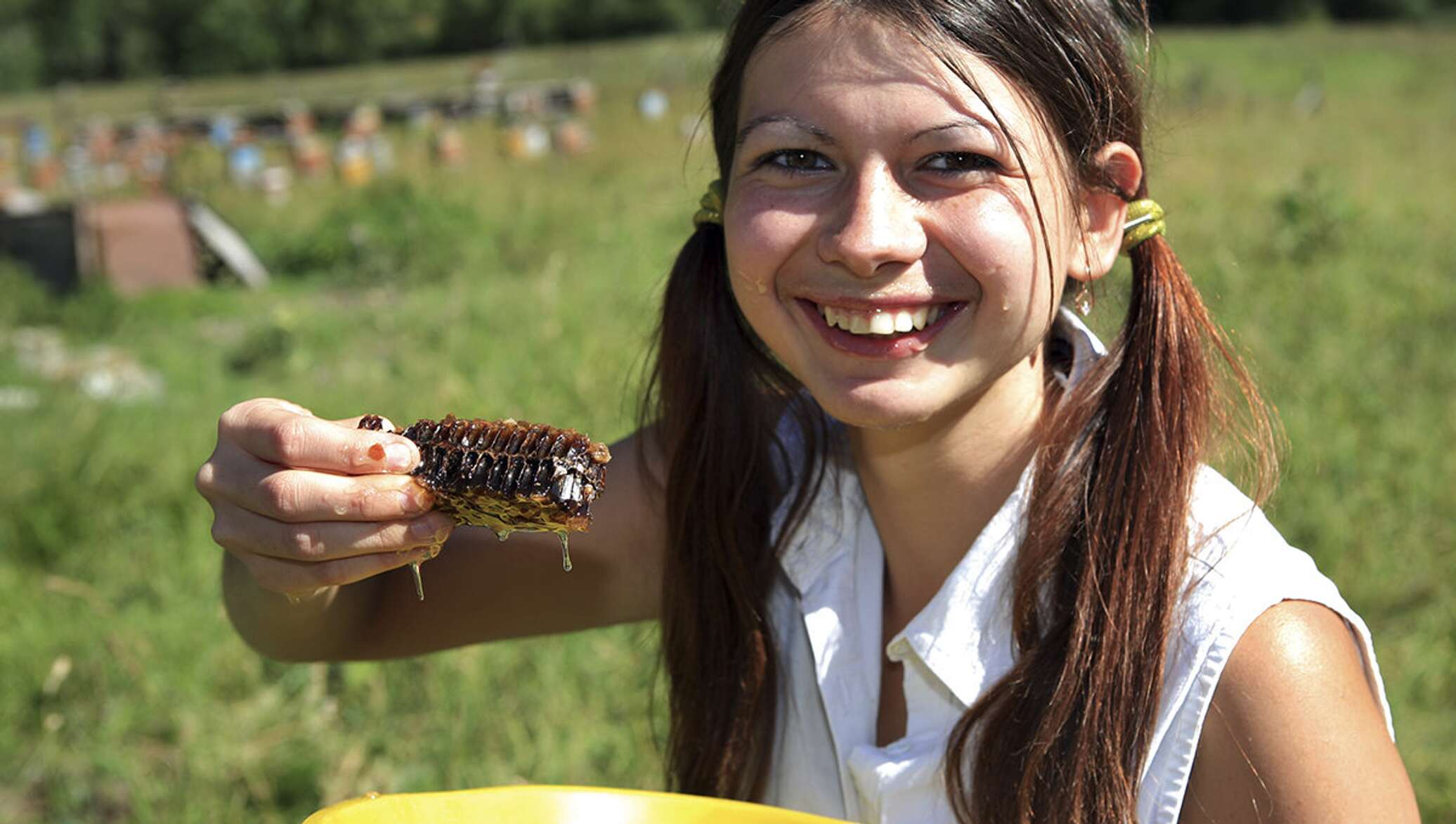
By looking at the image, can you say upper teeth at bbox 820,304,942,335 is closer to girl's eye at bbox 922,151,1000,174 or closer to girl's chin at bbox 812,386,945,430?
girl's chin at bbox 812,386,945,430

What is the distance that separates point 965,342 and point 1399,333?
224 inches

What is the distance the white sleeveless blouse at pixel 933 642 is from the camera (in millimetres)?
1829

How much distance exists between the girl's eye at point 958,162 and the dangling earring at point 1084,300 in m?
0.36

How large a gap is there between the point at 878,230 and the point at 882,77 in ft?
0.75

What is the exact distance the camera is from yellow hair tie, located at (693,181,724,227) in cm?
228

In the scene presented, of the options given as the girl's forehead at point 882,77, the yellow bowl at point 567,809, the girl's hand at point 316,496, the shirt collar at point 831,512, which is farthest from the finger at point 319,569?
the girl's forehead at point 882,77

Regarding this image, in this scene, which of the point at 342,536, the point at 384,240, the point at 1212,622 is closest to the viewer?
the point at 342,536

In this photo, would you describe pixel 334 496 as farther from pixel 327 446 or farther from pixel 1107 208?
pixel 1107 208

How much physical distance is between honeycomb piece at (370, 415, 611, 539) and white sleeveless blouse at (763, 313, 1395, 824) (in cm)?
69

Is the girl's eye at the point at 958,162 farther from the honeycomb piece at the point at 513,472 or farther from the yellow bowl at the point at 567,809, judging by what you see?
the yellow bowl at the point at 567,809

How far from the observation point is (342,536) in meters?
1.69

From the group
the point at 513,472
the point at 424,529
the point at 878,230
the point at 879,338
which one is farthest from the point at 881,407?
the point at 424,529

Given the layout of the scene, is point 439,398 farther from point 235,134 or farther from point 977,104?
point 235,134

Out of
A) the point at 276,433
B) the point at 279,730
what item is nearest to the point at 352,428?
the point at 276,433
